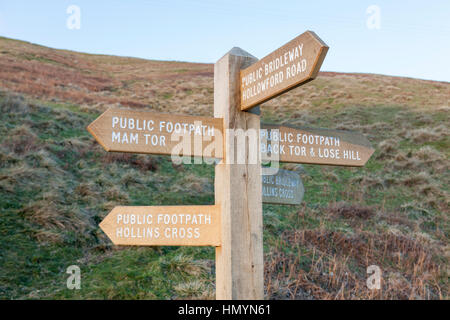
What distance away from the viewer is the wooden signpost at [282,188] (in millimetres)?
3348

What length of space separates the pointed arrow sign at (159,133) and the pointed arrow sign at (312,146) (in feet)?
1.20

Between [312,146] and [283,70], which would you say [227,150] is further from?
[312,146]

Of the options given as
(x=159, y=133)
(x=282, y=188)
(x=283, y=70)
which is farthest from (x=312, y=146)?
(x=159, y=133)

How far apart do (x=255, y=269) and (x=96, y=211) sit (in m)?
5.02

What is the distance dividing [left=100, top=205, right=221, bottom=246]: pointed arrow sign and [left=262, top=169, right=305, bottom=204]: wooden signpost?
30.1 inches

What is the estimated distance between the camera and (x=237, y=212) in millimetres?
2494

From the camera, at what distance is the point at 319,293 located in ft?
15.5

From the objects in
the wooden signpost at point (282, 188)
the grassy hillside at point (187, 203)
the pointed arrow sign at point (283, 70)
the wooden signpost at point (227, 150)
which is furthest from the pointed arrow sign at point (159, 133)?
the grassy hillside at point (187, 203)

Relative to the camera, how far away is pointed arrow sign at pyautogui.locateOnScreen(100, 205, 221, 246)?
2.62 metres

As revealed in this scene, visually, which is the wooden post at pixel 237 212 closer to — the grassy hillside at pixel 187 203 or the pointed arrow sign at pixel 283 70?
the pointed arrow sign at pixel 283 70

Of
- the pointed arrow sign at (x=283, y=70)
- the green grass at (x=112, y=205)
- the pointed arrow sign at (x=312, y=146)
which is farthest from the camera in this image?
the green grass at (x=112, y=205)

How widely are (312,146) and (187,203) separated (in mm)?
5587

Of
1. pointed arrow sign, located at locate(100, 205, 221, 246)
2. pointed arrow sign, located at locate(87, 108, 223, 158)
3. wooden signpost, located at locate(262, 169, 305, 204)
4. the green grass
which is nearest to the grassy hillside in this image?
the green grass
